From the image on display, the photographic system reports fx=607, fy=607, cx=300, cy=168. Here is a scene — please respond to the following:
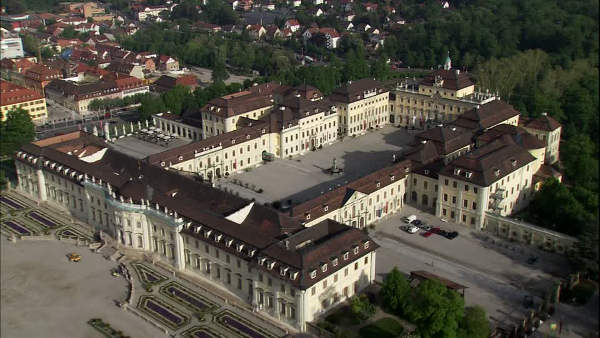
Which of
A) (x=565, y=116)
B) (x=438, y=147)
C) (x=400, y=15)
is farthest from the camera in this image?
(x=400, y=15)

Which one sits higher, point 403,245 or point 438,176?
point 438,176

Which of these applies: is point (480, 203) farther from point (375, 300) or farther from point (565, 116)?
point (565, 116)

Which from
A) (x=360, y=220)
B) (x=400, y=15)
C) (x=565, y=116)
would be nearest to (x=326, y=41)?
(x=400, y=15)

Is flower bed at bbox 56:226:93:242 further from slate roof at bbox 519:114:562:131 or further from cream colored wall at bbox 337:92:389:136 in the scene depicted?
slate roof at bbox 519:114:562:131

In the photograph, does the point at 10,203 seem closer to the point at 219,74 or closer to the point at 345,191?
the point at 345,191

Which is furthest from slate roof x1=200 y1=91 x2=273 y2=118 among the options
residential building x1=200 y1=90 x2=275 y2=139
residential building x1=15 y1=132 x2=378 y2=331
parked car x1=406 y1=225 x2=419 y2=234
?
parked car x1=406 y1=225 x2=419 y2=234

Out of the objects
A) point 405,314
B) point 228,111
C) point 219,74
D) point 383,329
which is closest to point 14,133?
point 228,111

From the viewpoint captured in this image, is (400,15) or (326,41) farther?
(400,15)
